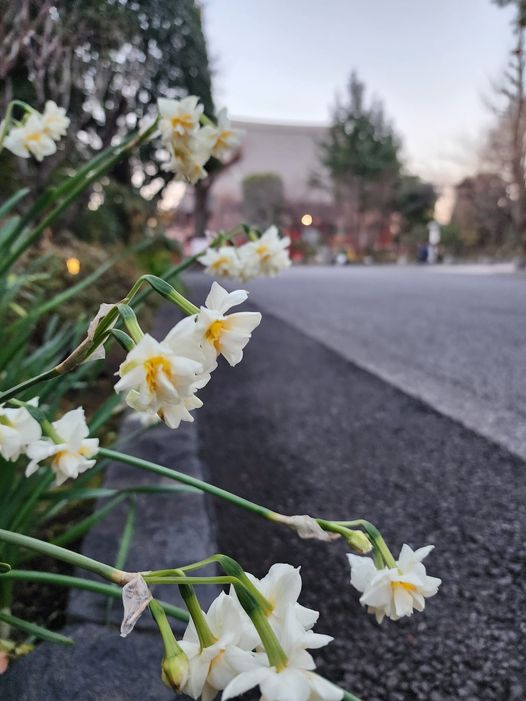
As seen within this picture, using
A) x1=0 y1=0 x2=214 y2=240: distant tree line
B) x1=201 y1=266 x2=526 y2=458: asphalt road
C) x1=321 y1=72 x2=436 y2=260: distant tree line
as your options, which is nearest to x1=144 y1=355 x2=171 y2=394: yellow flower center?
x1=0 y1=0 x2=214 y2=240: distant tree line

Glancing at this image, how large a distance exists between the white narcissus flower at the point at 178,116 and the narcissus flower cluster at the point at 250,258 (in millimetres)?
219

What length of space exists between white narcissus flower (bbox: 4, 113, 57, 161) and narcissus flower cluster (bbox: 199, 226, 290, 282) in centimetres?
31

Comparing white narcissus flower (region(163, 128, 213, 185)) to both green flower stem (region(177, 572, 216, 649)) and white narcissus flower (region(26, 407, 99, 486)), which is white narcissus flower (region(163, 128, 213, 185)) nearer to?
white narcissus flower (region(26, 407, 99, 486))

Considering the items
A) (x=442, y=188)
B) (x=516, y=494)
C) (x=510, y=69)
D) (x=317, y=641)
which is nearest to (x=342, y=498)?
(x=516, y=494)

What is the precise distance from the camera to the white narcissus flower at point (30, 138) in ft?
3.15

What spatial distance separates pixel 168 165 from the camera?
873 millimetres

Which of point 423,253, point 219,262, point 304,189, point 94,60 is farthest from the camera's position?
point 304,189

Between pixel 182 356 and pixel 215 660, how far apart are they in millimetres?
174

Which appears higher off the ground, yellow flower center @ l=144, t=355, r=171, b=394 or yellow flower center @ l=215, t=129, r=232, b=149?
yellow flower center @ l=215, t=129, r=232, b=149

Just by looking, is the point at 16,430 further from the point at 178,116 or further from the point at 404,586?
the point at 178,116

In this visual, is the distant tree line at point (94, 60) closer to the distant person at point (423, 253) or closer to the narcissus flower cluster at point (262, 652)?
the narcissus flower cluster at point (262, 652)

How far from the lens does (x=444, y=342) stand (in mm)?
2943

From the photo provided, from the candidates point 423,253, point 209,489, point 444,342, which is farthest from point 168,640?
point 423,253

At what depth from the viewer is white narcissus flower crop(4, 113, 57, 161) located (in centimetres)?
96
